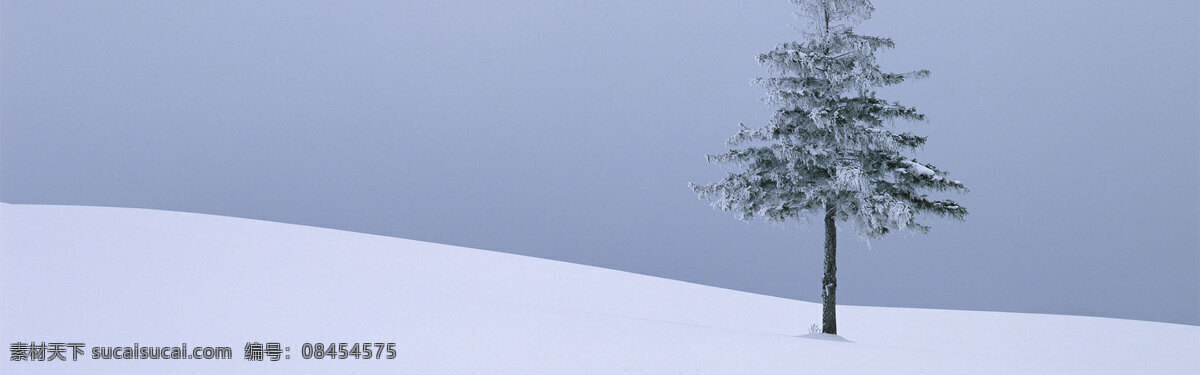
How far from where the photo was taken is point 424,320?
13859mm

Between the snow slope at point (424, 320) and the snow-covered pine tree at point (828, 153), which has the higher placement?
the snow-covered pine tree at point (828, 153)

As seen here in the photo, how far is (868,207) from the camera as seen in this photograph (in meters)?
17.7

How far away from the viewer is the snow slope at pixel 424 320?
456 inches

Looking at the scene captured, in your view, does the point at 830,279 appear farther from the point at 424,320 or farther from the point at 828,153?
the point at 424,320

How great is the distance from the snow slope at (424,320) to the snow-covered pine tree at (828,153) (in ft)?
9.62

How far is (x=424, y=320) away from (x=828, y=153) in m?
9.83

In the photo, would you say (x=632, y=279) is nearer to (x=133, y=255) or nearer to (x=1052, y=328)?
(x=1052, y=328)

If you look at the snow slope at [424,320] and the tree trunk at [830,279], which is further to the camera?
the tree trunk at [830,279]

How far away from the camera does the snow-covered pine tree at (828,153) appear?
18.3 meters

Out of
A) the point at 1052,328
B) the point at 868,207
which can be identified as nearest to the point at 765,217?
the point at 868,207

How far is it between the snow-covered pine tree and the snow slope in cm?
293

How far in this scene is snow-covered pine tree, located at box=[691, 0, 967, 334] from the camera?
18297 mm

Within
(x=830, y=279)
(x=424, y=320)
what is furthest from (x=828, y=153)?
(x=424, y=320)

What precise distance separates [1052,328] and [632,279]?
13932 millimetres
